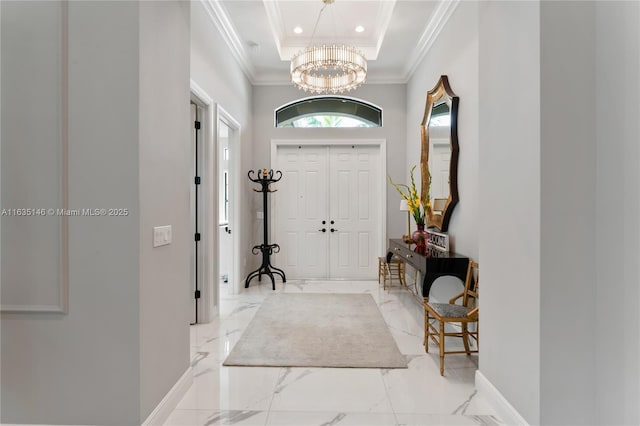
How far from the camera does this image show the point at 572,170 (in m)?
1.63

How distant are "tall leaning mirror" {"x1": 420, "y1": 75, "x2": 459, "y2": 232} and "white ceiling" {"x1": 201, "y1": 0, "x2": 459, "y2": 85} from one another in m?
0.78

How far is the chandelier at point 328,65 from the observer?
3711 millimetres

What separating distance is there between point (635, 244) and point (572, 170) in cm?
39

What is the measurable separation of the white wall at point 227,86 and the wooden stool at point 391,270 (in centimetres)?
200

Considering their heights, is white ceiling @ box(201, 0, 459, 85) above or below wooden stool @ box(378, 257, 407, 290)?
above

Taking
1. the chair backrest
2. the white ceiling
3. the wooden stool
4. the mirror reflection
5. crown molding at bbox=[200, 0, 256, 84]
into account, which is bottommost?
the wooden stool

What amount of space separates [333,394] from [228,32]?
3.87 meters

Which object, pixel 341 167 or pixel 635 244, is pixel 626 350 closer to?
pixel 635 244

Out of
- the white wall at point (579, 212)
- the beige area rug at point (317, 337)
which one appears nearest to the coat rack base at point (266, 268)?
the beige area rug at point (317, 337)

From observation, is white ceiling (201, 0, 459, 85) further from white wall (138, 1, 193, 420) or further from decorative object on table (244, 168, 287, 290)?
white wall (138, 1, 193, 420)

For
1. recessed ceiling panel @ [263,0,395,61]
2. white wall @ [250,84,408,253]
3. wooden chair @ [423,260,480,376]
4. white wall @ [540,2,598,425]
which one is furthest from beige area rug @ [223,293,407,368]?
recessed ceiling panel @ [263,0,395,61]

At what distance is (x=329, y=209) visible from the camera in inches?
226

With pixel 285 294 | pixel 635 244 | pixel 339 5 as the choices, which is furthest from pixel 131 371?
pixel 339 5

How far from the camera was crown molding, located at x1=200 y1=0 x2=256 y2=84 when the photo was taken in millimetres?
3564
